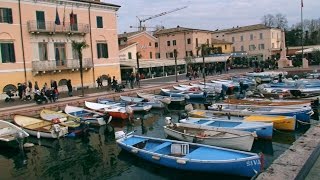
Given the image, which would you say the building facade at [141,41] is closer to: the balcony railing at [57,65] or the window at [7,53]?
the balcony railing at [57,65]

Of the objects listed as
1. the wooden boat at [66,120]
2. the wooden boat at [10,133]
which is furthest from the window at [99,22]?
the wooden boat at [10,133]

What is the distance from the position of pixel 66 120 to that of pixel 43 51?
17160mm

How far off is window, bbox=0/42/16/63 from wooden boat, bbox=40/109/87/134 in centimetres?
1207

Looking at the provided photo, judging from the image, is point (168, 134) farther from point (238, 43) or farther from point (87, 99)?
point (238, 43)

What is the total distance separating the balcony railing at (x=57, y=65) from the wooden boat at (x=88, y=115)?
11409 millimetres

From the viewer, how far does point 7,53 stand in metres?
37.1

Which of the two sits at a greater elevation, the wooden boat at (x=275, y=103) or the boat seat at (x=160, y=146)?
the wooden boat at (x=275, y=103)

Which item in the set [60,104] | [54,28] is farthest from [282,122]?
[54,28]

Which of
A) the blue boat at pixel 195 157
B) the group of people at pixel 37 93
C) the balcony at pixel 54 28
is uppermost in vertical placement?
the balcony at pixel 54 28

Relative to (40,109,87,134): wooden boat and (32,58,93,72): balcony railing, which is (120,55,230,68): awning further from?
(40,109,87,134): wooden boat

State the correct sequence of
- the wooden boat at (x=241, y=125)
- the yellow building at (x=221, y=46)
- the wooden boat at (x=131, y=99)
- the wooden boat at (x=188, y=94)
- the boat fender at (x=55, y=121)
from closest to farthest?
the wooden boat at (x=241, y=125) → the boat fender at (x=55, y=121) → the wooden boat at (x=131, y=99) → the wooden boat at (x=188, y=94) → the yellow building at (x=221, y=46)

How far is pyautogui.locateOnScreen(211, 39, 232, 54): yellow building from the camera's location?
87.4 m

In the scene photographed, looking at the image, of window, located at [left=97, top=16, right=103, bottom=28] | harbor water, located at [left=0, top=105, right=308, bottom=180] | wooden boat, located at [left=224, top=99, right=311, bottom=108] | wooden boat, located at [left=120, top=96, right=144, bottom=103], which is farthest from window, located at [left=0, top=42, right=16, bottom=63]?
wooden boat, located at [left=224, top=99, right=311, bottom=108]

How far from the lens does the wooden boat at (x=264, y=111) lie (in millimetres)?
23453
